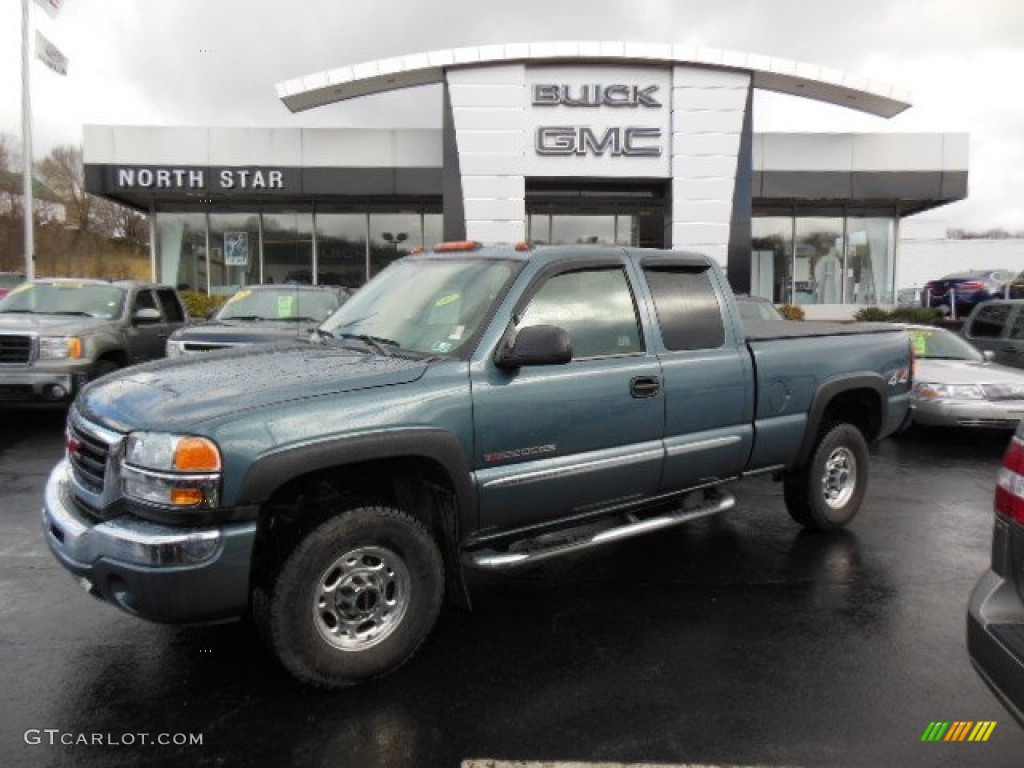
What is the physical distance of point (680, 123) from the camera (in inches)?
774

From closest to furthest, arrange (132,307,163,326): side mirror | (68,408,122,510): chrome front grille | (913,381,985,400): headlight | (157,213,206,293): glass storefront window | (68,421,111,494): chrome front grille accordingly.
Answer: (68,408,122,510): chrome front grille
(68,421,111,494): chrome front grille
(913,381,985,400): headlight
(132,307,163,326): side mirror
(157,213,206,293): glass storefront window

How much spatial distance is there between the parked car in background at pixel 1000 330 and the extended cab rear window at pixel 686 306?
28.1 feet

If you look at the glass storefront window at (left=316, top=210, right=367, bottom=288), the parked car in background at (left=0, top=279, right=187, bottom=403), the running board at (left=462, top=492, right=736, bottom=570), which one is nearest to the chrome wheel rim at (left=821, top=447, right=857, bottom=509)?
the running board at (left=462, top=492, right=736, bottom=570)

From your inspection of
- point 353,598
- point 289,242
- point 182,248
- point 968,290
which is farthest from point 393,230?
point 353,598

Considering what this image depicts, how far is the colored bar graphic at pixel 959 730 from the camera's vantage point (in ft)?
10.3

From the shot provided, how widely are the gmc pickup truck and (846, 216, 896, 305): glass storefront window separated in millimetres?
21224

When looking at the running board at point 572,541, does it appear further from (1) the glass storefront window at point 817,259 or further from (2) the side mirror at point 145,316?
(1) the glass storefront window at point 817,259

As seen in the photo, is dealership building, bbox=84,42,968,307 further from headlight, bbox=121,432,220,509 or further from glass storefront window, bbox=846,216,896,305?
headlight, bbox=121,432,220,509

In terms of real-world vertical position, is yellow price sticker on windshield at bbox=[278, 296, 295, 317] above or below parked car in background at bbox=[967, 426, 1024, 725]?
above

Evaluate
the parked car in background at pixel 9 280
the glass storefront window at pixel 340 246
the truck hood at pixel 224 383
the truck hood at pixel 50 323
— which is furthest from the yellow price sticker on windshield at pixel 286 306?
the parked car in background at pixel 9 280

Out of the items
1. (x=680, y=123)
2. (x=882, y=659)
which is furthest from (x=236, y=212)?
(x=882, y=659)

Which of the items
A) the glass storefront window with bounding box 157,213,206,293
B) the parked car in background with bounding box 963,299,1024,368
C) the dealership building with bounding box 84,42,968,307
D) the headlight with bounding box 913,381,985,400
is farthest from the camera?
the glass storefront window with bounding box 157,213,206,293

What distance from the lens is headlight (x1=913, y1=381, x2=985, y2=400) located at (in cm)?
889

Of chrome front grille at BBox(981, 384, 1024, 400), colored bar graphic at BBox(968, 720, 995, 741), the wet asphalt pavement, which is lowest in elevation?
colored bar graphic at BBox(968, 720, 995, 741)
